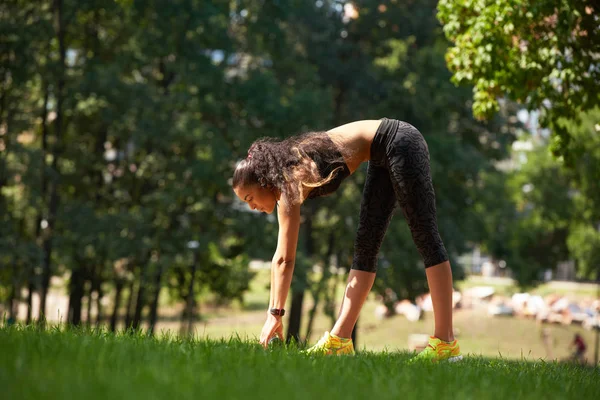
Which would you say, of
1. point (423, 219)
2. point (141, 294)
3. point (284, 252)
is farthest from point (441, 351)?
point (141, 294)

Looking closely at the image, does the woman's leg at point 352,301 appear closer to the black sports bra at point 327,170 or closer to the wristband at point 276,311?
the wristband at point 276,311

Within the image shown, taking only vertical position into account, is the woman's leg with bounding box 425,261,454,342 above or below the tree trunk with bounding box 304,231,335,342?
above

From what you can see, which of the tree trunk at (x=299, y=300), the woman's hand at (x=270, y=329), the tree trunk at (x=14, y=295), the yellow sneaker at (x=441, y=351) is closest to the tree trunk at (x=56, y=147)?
the tree trunk at (x=14, y=295)

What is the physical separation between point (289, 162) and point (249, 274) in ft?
72.0

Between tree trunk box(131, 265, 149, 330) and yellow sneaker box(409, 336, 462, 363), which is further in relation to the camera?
tree trunk box(131, 265, 149, 330)

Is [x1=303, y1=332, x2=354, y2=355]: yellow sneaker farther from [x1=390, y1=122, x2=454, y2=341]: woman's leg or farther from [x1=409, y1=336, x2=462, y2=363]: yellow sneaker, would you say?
[x1=390, y1=122, x2=454, y2=341]: woman's leg

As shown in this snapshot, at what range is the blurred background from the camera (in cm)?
2141

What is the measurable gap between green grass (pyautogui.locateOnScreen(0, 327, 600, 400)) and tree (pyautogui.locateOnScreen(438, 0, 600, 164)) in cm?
615

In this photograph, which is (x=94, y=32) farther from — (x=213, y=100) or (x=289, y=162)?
(x=289, y=162)

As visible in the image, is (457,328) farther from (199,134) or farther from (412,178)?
(412,178)

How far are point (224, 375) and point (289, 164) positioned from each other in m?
1.77

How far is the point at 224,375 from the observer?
3.10m

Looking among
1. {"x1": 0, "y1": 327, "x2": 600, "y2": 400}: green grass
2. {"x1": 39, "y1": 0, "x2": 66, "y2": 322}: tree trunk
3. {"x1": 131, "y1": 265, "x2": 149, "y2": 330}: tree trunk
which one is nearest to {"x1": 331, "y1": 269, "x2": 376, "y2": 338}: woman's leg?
{"x1": 0, "y1": 327, "x2": 600, "y2": 400}: green grass

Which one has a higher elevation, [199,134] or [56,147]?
[199,134]
